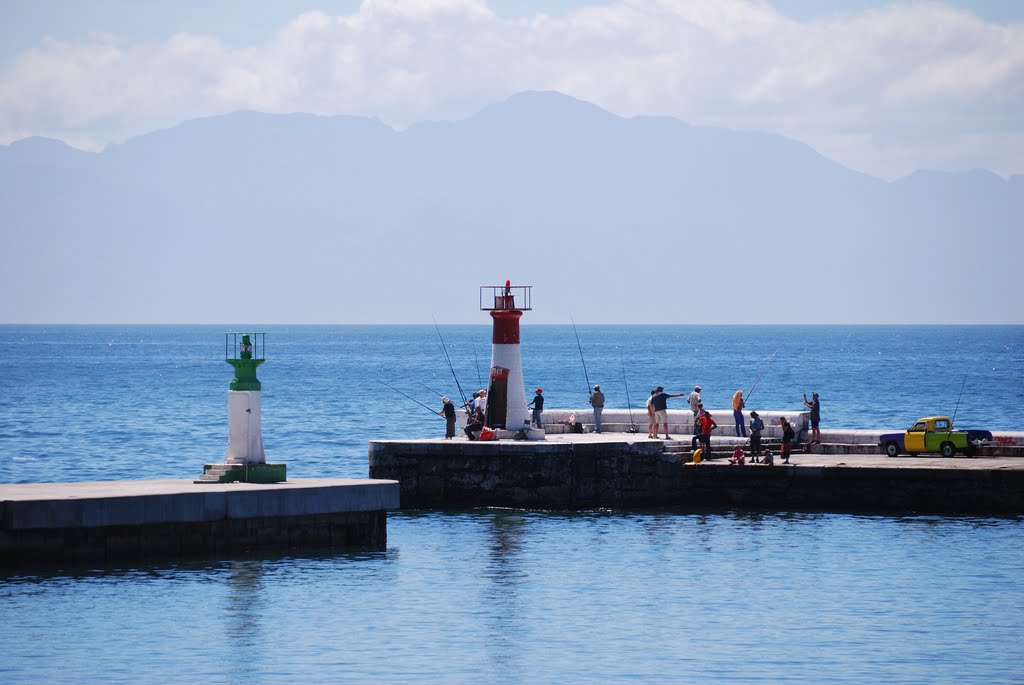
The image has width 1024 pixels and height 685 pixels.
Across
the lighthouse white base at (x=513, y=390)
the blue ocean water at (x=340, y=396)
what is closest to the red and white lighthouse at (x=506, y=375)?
the lighthouse white base at (x=513, y=390)

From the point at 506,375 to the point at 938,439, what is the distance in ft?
31.6

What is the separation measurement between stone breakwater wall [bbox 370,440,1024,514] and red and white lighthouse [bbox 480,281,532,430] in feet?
4.69

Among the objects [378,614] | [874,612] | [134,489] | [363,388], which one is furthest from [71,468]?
[363,388]

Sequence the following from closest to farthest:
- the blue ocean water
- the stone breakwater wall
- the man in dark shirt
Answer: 1. the stone breakwater wall
2. the man in dark shirt
3. the blue ocean water

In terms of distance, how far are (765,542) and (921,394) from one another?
72560 mm

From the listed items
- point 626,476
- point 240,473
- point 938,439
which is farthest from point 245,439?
point 938,439

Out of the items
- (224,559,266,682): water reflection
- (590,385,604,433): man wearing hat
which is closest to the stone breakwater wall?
(590,385,604,433): man wearing hat

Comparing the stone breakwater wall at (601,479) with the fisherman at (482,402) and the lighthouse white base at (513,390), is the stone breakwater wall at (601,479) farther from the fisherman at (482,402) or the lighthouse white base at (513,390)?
the fisherman at (482,402)

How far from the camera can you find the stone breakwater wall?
118 feet

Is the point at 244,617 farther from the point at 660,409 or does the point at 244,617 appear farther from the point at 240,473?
the point at 660,409

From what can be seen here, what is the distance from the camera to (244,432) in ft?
97.6

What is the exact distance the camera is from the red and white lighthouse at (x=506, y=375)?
38.4 m

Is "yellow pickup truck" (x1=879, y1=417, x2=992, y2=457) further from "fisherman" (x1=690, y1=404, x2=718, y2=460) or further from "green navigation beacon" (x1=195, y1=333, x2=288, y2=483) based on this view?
"green navigation beacon" (x1=195, y1=333, x2=288, y2=483)

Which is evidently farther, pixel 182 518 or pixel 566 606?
pixel 182 518
